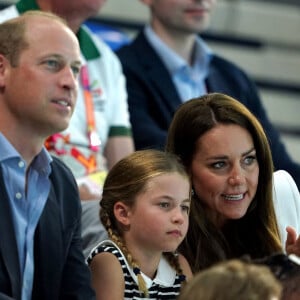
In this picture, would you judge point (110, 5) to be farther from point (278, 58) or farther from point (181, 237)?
point (181, 237)

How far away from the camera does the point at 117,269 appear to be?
2.99m

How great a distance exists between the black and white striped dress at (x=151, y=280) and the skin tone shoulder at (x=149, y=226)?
18 mm

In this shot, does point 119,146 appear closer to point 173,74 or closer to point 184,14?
point 173,74

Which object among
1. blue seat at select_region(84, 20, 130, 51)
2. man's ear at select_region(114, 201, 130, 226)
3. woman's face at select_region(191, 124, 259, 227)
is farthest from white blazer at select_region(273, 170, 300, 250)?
blue seat at select_region(84, 20, 130, 51)

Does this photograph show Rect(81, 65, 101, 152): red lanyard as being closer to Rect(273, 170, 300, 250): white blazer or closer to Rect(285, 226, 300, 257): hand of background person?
Rect(273, 170, 300, 250): white blazer

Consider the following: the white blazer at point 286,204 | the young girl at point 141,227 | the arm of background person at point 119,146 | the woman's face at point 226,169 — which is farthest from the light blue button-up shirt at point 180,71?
the young girl at point 141,227

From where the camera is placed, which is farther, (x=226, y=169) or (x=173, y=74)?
(x=173, y=74)

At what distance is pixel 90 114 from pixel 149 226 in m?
1.15

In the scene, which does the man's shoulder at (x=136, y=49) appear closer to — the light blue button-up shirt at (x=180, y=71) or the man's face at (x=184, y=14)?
the light blue button-up shirt at (x=180, y=71)

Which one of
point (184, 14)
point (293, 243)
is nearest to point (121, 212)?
point (293, 243)

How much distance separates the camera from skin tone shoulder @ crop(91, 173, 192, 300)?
118 inches

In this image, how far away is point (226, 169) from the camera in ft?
10.6

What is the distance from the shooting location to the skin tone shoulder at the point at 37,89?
3.00 m

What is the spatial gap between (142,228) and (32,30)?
58 cm
